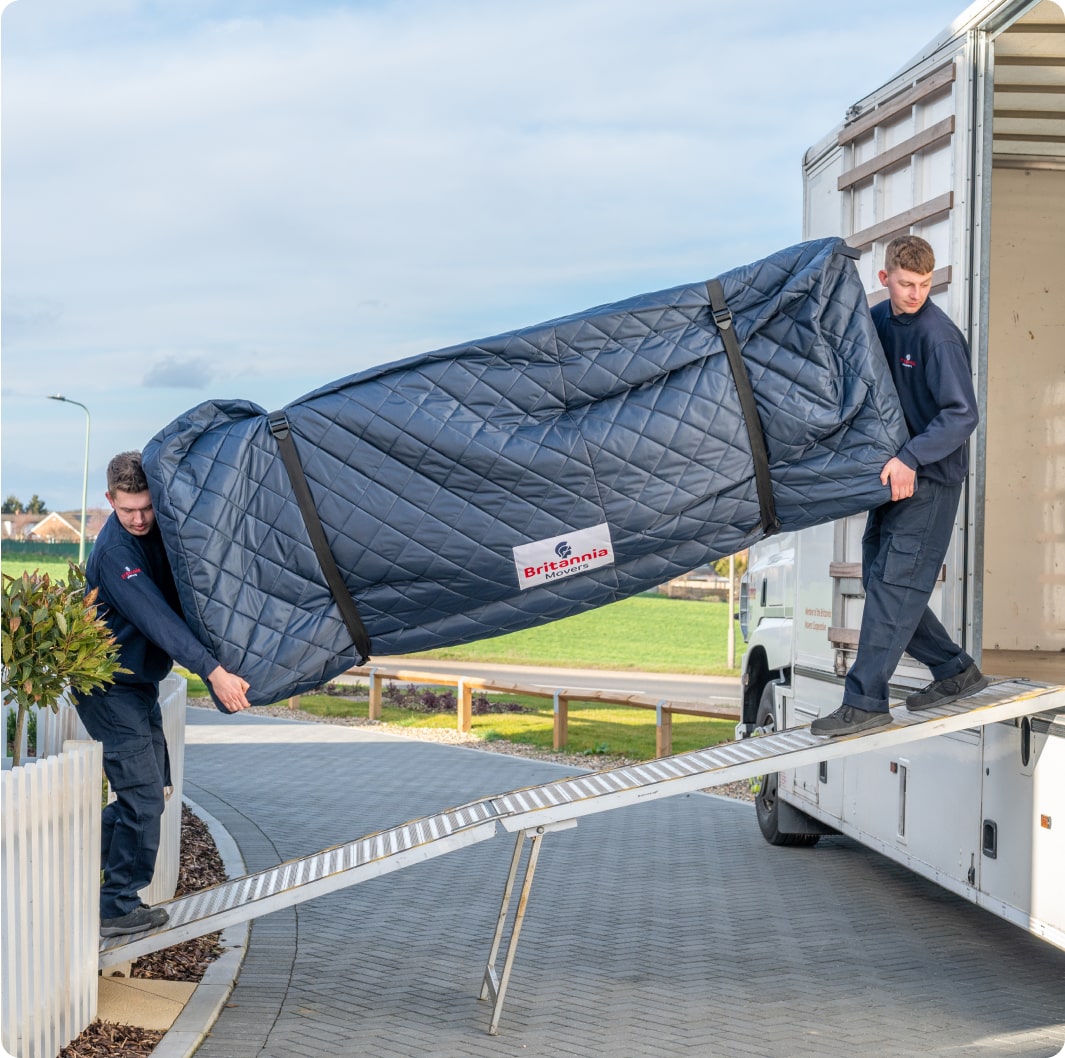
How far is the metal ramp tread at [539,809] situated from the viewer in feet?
17.1

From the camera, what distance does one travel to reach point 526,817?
17.1ft

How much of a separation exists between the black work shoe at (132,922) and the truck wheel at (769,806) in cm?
502

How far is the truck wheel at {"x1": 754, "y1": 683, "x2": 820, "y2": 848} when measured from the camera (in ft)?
30.4

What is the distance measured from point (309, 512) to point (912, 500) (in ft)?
8.04

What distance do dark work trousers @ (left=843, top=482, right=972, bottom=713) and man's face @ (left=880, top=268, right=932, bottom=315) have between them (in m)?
0.75

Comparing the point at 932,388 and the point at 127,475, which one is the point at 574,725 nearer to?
the point at 932,388

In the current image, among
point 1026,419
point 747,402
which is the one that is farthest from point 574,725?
point 747,402

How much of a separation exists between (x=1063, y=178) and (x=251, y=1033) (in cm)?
665

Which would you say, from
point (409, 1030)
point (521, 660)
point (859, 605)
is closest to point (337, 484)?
point (409, 1030)

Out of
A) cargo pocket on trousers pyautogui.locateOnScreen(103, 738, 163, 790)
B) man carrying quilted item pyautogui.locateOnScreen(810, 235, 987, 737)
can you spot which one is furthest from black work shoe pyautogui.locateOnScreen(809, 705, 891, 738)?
cargo pocket on trousers pyautogui.locateOnScreen(103, 738, 163, 790)

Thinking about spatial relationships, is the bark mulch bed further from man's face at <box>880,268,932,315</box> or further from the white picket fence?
man's face at <box>880,268,932,315</box>

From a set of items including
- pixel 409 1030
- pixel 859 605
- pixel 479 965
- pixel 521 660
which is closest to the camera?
pixel 409 1030

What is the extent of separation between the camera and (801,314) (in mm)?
5207

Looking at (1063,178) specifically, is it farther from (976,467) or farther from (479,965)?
(479,965)
